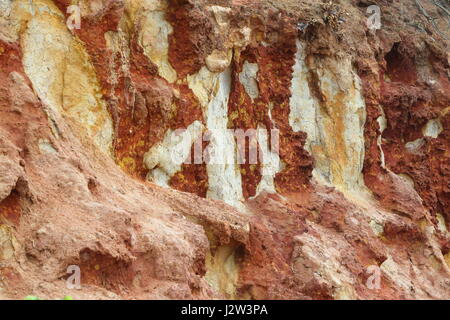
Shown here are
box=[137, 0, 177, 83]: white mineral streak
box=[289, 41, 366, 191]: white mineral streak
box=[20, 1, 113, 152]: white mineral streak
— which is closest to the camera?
box=[20, 1, 113, 152]: white mineral streak

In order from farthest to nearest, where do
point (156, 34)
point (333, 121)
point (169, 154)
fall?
point (333, 121), point (156, 34), point (169, 154)

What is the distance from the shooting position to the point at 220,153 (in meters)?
15.5

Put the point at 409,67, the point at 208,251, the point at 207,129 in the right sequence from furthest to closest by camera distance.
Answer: the point at 409,67 → the point at 207,129 → the point at 208,251

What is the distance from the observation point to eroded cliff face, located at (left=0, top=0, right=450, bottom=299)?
35.5 ft

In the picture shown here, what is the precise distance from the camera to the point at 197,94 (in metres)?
15.4

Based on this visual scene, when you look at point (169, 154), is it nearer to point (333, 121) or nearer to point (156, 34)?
point (156, 34)

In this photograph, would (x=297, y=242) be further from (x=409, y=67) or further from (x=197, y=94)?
(x=409, y=67)

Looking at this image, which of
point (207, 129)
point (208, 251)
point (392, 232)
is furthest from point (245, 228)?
point (392, 232)

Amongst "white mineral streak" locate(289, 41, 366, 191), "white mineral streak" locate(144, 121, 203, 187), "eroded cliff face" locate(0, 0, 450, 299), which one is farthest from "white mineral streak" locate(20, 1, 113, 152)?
"white mineral streak" locate(289, 41, 366, 191)

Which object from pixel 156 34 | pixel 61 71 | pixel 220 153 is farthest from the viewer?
pixel 220 153

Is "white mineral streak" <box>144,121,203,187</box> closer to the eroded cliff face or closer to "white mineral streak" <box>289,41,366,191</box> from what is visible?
the eroded cliff face

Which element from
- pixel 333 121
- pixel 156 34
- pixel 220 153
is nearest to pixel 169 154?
pixel 220 153

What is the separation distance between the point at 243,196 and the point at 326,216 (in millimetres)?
2071

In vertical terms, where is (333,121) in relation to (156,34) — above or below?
below
